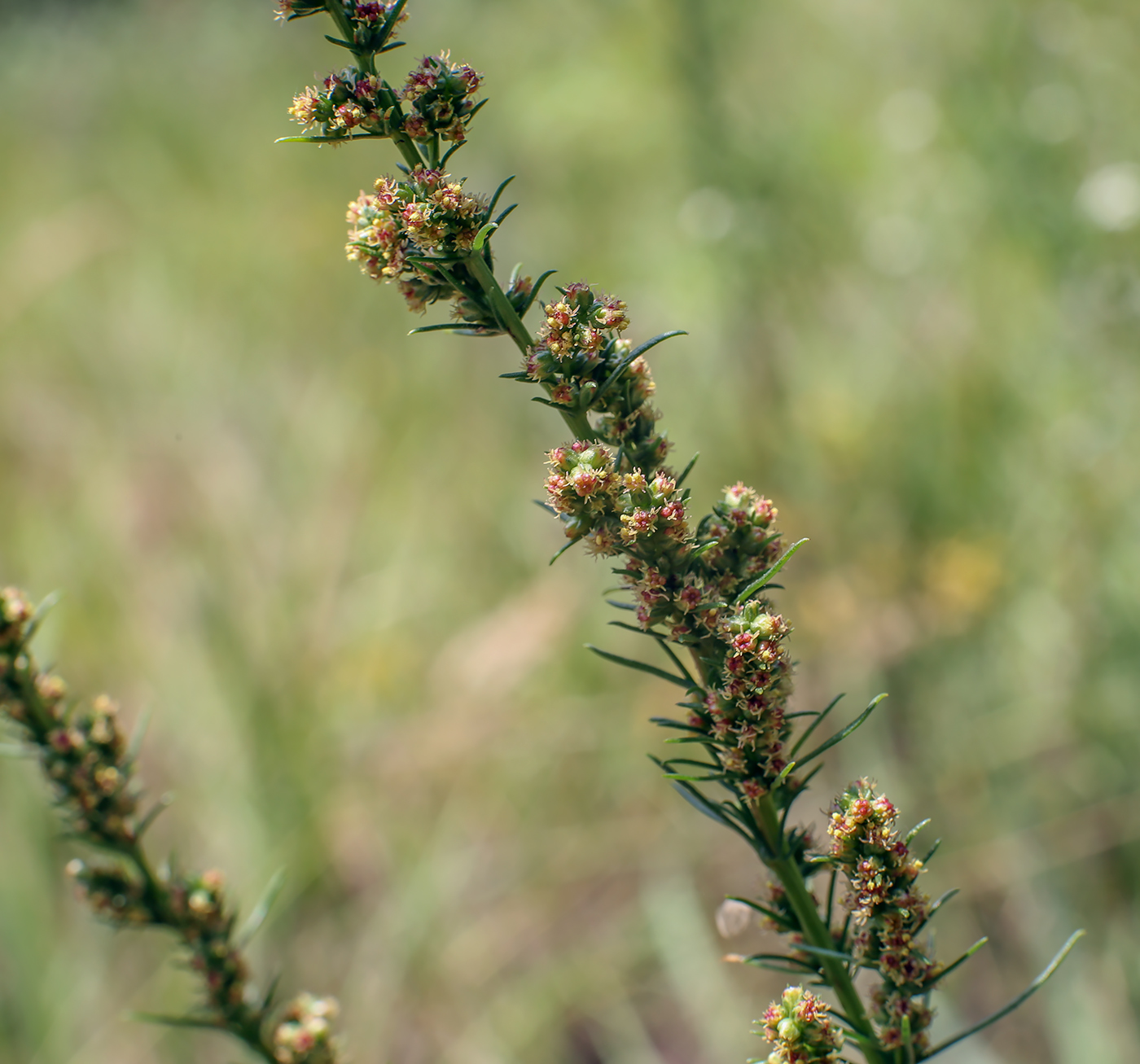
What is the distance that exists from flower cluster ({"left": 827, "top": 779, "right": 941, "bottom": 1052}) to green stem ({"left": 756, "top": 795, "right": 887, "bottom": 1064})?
41mm

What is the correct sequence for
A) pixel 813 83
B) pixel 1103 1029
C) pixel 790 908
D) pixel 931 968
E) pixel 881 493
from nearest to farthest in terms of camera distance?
pixel 931 968 < pixel 790 908 < pixel 1103 1029 < pixel 881 493 < pixel 813 83

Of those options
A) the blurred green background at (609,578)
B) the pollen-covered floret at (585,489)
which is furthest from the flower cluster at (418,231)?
the blurred green background at (609,578)

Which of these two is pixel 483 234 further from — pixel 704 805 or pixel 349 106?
pixel 704 805

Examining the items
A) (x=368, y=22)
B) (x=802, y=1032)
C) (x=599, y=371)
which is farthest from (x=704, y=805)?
(x=368, y=22)

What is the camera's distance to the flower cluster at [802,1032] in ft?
3.95

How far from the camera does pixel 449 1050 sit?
→ 364 centimetres

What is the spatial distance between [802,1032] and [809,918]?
6.2 inches

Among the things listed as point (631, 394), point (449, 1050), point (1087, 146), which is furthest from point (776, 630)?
point (1087, 146)

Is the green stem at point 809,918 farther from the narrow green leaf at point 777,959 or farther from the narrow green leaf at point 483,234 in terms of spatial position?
the narrow green leaf at point 483,234

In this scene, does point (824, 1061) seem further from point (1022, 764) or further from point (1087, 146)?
point (1087, 146)

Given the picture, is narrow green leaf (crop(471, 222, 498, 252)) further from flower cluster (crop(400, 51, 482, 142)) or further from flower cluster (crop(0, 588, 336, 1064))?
flower cluster (crop(0, 588, 336, 1064))

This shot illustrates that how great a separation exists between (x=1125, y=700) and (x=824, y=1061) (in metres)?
3.36

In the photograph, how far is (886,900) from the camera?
50.1 inches

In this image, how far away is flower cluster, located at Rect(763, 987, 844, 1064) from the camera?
1.20 meters
